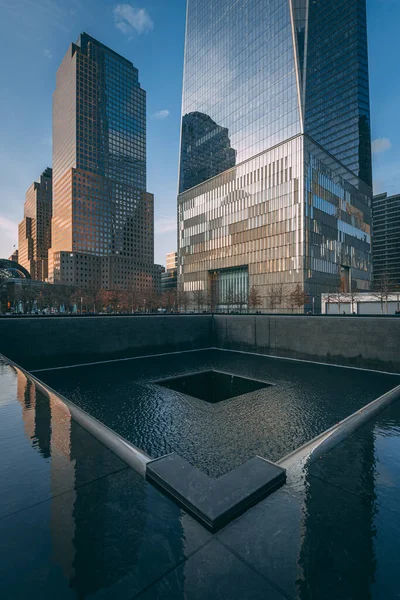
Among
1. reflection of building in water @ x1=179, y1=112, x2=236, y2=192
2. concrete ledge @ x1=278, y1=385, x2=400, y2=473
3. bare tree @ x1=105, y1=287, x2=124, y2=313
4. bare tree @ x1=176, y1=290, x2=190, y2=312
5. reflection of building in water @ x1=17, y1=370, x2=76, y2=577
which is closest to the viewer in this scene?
reflection of building in water @ x1=17, y1=370, x2=76, y2=577

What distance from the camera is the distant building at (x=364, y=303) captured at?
4950 cm

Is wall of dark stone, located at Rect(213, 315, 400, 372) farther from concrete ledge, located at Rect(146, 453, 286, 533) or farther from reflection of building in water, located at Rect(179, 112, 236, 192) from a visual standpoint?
reflection of building in water, located at Rect(179, 112, 236, 192)

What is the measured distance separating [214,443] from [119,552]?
6869mm

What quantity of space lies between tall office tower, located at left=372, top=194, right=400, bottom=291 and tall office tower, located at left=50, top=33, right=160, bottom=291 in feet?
416

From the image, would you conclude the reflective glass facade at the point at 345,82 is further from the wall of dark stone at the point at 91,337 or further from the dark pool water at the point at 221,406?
the dark pool water at the point at 221,406

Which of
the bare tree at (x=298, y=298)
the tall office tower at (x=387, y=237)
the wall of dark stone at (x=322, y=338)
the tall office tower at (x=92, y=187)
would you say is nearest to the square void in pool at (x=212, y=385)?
the wall of dark stone at (x=322, y=338)

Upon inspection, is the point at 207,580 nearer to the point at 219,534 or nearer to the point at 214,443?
the point at 219,534

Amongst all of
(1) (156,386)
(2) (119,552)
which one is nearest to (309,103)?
(1) (156,386)

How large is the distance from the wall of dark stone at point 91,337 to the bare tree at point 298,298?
105ft

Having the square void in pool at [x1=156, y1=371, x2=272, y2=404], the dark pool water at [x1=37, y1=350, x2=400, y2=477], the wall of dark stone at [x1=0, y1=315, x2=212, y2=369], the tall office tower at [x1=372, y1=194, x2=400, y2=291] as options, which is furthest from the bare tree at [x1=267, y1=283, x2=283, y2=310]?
the tall office tower at [x1=372, y1=194, x2=400, y2=291]

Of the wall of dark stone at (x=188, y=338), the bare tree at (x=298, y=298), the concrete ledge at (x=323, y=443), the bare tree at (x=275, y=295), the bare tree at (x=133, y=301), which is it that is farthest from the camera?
the bare tree at (x=133, y=301)

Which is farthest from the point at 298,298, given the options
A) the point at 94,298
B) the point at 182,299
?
the point at 94,298

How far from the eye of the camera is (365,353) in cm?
2300

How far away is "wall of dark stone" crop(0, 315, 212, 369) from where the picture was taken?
22250 millimetres
